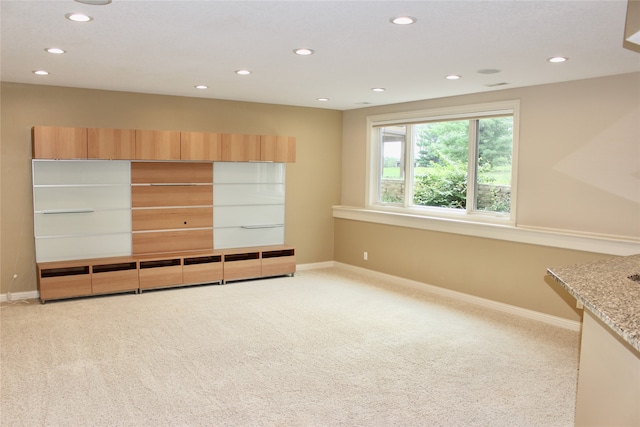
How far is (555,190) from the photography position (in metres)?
5.07

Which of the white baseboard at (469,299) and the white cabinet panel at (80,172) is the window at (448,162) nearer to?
the white baseboard at (469,299)

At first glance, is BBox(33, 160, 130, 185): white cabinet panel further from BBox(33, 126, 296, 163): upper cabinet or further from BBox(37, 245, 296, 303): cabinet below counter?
BBox(37, 245, 296, 303): cabinet below counter

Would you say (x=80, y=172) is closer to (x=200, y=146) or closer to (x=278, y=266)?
(x=200, y=146)

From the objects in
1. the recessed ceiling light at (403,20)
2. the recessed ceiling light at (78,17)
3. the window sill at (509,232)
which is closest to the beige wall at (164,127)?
the window sill at (509,232)

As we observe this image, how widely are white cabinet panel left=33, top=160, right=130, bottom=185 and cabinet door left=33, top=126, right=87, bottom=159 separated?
25 centimetres

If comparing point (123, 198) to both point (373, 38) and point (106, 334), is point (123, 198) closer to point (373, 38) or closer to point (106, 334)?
point (106, 334)

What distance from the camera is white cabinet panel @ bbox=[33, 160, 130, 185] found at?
566 centimetres

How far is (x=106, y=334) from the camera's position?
459 centimetres

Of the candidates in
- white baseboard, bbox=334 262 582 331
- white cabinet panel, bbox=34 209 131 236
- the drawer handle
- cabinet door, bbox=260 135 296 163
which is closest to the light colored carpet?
white baseboard, bbox=334 262 582 331

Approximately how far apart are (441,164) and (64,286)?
463 cm

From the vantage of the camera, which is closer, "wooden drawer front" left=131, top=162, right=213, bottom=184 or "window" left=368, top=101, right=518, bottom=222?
"window" left=368, top=101, right=518, bottom=222

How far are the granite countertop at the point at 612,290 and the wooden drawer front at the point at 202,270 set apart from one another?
4.46 m

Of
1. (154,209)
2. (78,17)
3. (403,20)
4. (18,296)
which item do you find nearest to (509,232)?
(403,20)

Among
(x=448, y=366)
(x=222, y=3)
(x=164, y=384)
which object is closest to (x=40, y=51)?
(x=222, y=3)
